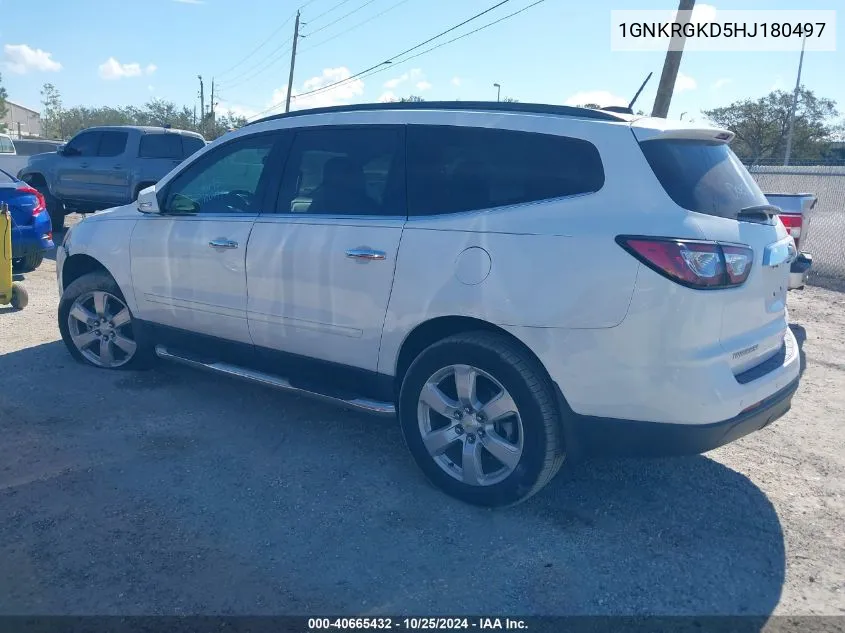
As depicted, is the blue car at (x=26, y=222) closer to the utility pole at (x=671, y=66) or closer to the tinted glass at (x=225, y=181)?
the tinted glass at (x=225, y=181)

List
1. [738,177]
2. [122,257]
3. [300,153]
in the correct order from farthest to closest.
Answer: [122,257] < [300,153] < [738,177]

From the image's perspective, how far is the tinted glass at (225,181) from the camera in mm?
4664

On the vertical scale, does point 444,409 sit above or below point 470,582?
above

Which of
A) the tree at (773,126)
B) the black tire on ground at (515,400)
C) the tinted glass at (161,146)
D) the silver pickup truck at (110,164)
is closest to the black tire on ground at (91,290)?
the black tire on ground at (515,400)

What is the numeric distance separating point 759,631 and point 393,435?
236cm

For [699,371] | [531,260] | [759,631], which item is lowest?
[759,631]

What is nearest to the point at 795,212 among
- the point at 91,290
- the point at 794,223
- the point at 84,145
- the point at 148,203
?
the point at 794,223

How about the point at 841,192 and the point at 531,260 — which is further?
the point at 841,192

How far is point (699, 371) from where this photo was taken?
3.09 metres

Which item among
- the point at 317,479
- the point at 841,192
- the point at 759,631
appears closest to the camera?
the point at 759,631

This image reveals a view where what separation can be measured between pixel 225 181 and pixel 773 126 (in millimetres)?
48223

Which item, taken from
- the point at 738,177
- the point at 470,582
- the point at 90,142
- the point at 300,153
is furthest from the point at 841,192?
the point at 90,142

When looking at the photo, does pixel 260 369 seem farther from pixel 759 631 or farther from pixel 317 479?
pixel 759 631

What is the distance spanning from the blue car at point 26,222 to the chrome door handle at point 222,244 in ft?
15.4
